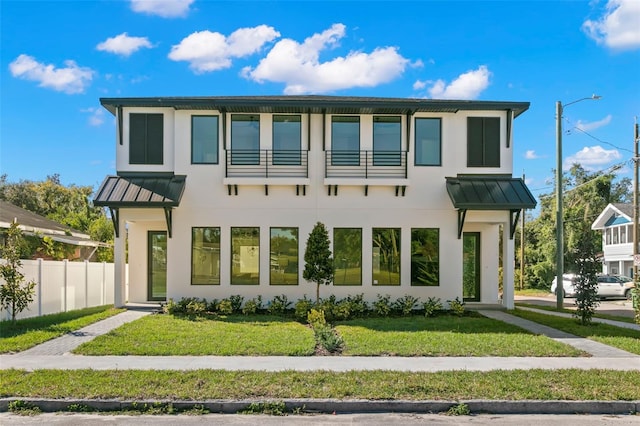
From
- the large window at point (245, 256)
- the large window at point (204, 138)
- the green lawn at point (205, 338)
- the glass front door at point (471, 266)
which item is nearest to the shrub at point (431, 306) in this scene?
the glass front door at point (471, 266)

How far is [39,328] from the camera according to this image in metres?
13.4

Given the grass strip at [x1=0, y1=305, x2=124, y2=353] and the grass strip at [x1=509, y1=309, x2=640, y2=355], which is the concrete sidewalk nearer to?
the grass strip at [x1=0, y1=305, x2=124, y2=353]

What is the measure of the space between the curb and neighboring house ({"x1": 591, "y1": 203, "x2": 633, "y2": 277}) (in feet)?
126

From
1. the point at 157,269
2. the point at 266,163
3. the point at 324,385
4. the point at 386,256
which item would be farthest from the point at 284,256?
the point at 324,385

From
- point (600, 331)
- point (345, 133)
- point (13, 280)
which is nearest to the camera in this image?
point (13, 280)

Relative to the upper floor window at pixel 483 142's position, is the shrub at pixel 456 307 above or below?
below

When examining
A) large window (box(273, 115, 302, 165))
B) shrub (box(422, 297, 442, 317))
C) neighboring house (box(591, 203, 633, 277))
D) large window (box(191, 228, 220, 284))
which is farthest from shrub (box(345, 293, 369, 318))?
neighboring house (box(591, 203, 633, 277))

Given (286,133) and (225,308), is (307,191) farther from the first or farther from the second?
(225,308)

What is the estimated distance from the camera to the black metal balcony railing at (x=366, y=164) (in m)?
18.2

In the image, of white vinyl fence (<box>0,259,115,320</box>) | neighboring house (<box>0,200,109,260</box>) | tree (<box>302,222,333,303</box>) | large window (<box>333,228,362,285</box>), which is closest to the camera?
white vinyl fence (<box>0,259,115,320</box>)

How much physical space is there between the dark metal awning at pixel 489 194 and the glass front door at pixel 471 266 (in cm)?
172

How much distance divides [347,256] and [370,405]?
1070 cm

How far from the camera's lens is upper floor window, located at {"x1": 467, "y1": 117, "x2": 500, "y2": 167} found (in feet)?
60.6

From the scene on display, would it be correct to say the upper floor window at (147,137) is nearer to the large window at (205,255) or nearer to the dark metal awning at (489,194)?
the large window at (205,255)
